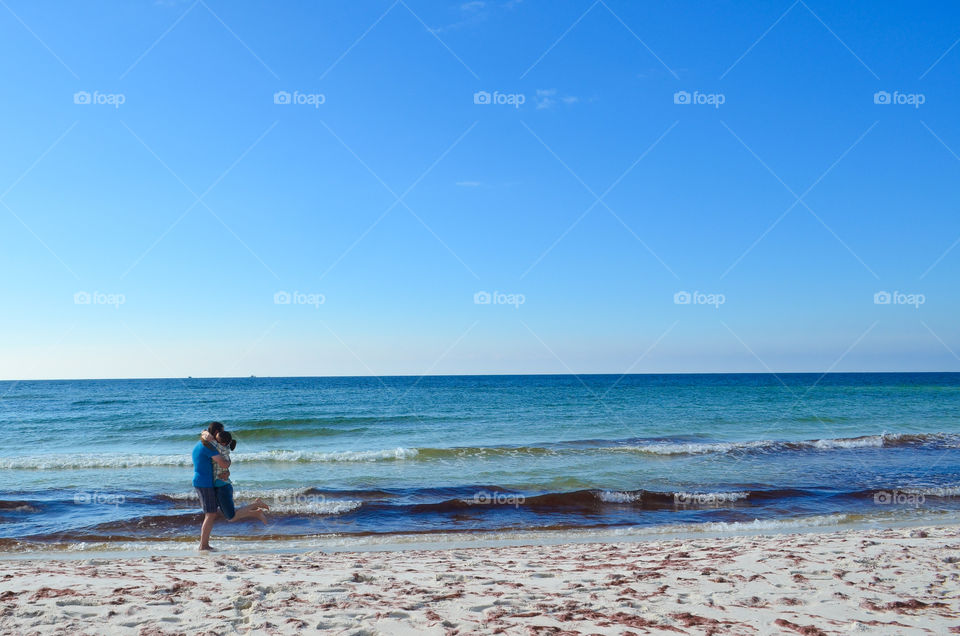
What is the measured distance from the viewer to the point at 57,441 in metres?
26.0

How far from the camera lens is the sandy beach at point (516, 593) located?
4.86 m

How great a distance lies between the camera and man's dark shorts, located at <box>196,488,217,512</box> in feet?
29.3

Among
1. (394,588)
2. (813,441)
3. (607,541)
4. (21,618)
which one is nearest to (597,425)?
(813,441)

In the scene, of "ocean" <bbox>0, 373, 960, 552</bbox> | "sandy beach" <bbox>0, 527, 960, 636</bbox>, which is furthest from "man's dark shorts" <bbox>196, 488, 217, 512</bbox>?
"ocean" <bbox>0, 373, 960, 552</bbox>

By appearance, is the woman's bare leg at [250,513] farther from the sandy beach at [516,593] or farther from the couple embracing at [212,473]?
the sandy beach at [516,593]

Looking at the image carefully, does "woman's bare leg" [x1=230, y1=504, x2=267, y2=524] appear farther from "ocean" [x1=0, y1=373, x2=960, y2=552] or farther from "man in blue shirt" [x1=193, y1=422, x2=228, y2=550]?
"ocean" [x1=0, y1=373, x2=960, y2=552]

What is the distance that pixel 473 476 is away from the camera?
54.7 feet

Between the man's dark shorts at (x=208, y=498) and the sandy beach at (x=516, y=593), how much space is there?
40.7 inches

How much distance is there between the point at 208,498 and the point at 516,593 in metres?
5.40

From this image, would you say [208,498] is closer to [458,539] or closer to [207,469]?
[207,469]

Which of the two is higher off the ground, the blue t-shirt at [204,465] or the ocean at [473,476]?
the blue t-shirt at [204,465]

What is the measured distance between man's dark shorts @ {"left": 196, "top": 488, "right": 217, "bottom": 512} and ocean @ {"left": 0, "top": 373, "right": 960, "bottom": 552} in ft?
4.88

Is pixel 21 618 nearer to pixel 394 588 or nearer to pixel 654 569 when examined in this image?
pixel 394 588

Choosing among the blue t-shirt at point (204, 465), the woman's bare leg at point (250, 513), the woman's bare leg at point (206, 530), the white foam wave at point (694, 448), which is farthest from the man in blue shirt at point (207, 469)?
the white foam wave at point (694, 448)
